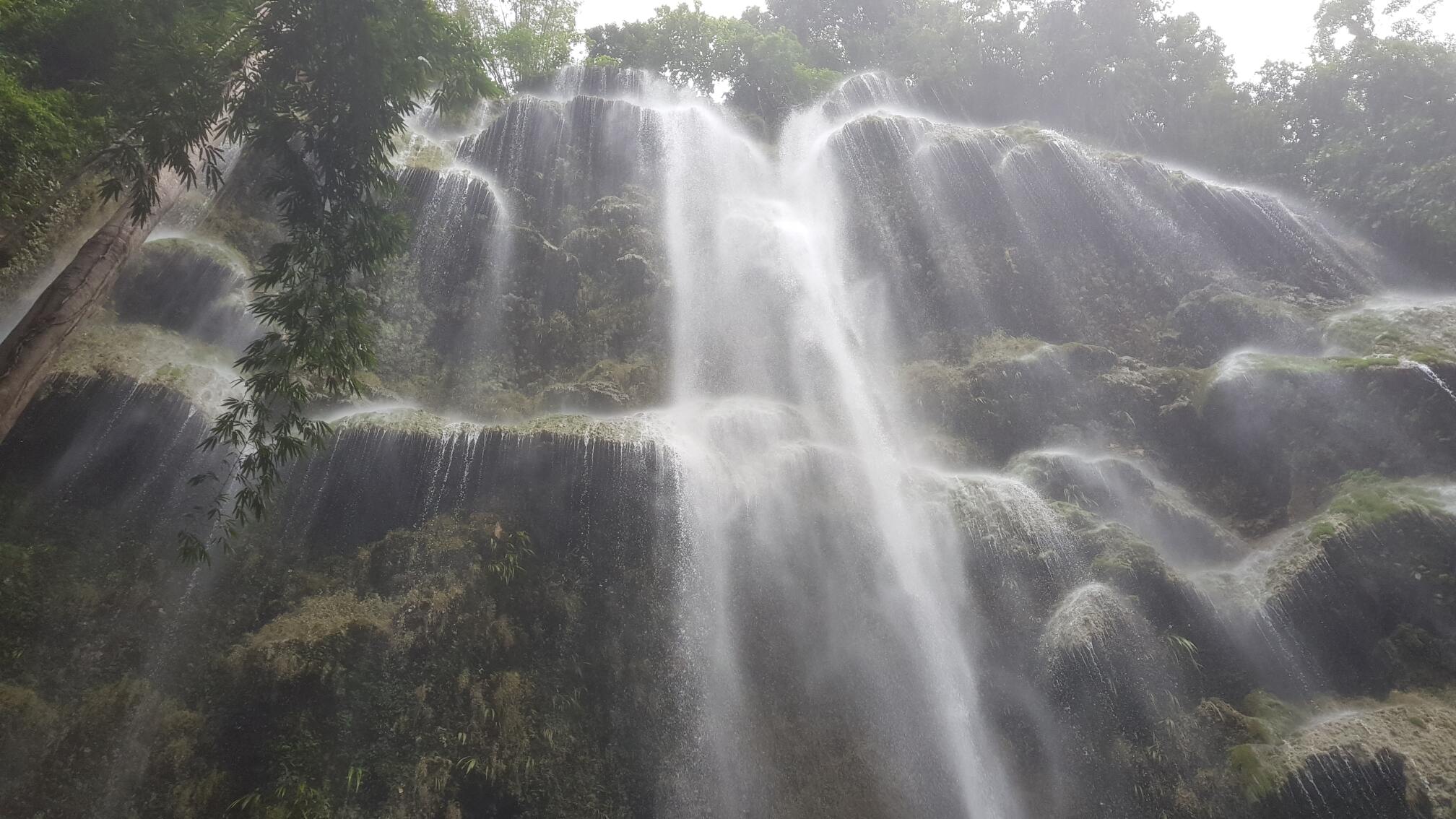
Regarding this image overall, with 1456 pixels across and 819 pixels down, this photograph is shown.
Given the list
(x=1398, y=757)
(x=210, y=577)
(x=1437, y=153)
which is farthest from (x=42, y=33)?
(x=1437, y=153)

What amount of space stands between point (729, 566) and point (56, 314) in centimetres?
888

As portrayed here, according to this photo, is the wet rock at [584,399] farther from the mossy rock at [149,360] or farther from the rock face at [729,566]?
the mossy rock at [149,360]

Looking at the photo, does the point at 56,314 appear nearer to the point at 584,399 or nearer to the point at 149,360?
the point at 149,360

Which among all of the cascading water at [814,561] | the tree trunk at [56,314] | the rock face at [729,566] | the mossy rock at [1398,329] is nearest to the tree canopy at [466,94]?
the tree trunk at [56,314]

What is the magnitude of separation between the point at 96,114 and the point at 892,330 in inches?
599

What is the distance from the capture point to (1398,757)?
871 cm

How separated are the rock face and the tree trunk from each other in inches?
124

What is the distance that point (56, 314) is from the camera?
282 inches

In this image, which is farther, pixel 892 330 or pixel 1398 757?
pixel 892 330

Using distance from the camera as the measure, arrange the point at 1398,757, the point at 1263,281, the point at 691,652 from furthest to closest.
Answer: the point at 1263,281 → the point at 691,652 → the point at 1398,757

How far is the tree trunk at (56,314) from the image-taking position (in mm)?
6879

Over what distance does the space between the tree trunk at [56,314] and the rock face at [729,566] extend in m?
3.14

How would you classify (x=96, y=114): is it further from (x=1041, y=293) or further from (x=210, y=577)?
(x=1041, y=293)

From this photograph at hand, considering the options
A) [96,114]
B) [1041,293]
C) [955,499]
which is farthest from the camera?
[1041,293]
